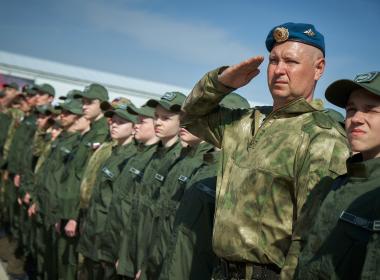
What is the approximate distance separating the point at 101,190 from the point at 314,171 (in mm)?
3396

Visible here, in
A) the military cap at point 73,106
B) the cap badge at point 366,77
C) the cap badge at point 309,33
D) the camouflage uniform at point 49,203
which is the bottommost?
the camouflage uniform at point 49,203

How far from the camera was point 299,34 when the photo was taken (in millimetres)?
2650

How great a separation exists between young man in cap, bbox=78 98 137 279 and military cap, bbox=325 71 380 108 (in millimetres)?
3366

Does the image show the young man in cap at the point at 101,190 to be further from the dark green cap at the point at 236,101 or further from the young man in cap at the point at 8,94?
the young man in cap at the point at 8,94

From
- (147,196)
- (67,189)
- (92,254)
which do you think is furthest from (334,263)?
(67,189)

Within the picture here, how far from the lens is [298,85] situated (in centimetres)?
260

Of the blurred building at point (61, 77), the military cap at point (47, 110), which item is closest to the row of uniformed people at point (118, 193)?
the military cap at point (47, 110)

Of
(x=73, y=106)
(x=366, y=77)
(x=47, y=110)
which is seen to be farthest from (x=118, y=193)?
(x=47, y=110)

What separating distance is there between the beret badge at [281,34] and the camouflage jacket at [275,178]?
0.36 m

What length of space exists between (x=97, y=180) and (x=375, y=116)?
3.97 metres

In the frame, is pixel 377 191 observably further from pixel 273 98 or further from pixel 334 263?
pixel 273 98

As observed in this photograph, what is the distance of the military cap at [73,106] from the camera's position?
7441mm

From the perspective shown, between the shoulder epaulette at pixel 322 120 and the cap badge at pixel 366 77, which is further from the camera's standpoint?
the shoulder epaulette at pixel 322 120

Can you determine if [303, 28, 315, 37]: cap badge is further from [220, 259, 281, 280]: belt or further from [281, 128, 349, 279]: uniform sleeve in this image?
[220, 259, 281, 280]: belt
